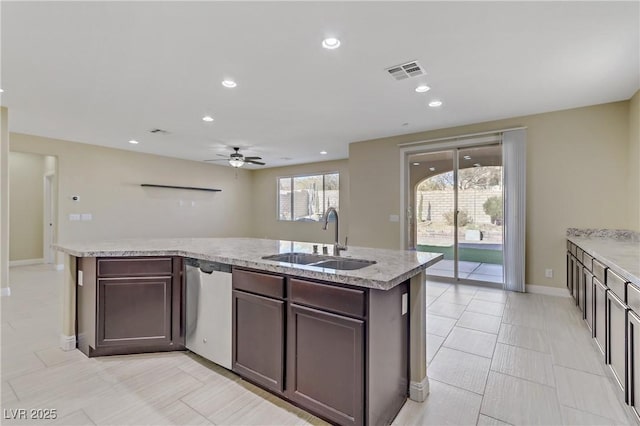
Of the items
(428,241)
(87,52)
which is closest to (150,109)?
(87,52)

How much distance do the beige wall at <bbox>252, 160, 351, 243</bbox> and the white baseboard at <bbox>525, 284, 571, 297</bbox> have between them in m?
3.95

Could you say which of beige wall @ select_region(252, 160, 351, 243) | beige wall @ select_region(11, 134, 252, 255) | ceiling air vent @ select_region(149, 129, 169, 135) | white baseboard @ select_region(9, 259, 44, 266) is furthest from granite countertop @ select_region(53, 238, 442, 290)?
white baseboard @ select_region(9, 259, 44, 266)

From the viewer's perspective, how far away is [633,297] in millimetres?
1623

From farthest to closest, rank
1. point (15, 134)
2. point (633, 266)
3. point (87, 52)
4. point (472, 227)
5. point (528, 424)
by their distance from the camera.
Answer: point (15, 134)
point (472, 227)
point (87, 52)
point (633, 266)
point (528, 424)

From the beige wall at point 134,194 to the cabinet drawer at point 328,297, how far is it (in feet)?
21.3

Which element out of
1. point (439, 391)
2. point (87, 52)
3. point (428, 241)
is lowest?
point (439, 391)

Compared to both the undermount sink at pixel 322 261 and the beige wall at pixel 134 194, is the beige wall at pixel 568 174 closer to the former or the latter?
the undermount sink at pixel 322 261

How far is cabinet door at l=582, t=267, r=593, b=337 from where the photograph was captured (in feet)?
8.75

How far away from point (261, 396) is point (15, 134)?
674cm

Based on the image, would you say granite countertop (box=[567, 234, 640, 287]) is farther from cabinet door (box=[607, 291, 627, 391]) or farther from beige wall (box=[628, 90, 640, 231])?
beige wall (box=[628, 90, 640, 231])

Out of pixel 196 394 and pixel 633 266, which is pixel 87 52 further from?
pixel 633 266

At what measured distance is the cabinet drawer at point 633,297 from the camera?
1563 mm

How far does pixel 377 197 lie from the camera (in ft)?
18.8

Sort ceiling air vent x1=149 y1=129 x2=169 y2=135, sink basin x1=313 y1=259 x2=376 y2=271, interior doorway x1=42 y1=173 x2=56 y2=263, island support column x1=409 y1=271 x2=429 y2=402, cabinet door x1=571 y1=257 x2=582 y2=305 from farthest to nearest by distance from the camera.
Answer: interior doorway x1=42 y1=173 x2=56 y2=263 → ceiling air vent x1=149 y1=129 x2=169 y2=135 → cabinet door x1=571 y1=257 x2=582 y2=305 → sink basin x1=313 y1=259 x2=376 y2=271 → island support column x1=409 y1=271 x2=429 y2=402
